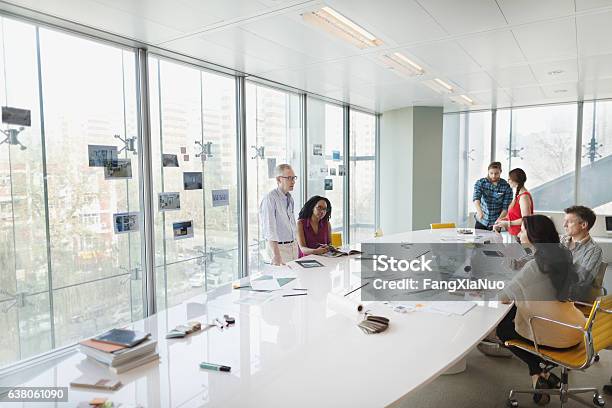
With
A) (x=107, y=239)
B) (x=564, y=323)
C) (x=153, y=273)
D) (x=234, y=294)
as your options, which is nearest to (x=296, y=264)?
(x=234, y=294)

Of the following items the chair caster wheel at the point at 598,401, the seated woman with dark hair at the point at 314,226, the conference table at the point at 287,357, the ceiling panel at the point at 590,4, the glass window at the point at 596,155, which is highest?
the ceiling panel at the point at 590,4

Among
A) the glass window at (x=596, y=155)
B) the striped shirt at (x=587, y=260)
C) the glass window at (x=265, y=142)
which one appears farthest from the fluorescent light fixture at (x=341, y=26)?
the glass window at (x=596, y=155)

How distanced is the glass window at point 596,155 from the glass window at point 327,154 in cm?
459

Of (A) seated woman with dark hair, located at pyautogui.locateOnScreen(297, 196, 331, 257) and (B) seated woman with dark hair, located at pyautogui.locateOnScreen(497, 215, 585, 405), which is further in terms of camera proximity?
(A) seated woman with dark hair, located at pyautogui.locateOnScreen(297, 196, 331, 257)

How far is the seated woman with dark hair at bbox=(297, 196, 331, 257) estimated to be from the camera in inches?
169

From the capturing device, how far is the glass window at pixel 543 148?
312 inches

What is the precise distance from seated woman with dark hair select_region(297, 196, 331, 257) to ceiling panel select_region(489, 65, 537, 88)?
9.52 feet

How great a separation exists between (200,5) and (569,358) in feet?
11.4

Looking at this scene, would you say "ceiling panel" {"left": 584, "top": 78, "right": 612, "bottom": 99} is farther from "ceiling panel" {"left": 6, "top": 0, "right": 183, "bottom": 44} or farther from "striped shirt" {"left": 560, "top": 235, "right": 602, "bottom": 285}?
"ceiling panel" {"left": 6, "top": 0, "right": 183, "bottom": 44}

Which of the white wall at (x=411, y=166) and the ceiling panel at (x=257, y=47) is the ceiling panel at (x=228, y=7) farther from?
the white wall at (x=411, y=166)

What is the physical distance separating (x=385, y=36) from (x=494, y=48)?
1241 mm

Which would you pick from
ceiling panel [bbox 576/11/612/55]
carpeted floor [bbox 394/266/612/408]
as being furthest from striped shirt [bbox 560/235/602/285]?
ceiling panel [bbox 576/11/612/55]

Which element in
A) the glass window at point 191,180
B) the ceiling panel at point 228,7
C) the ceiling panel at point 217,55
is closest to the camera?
the ceiling panel at point 228,7

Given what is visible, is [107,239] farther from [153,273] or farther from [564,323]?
[564,323]
